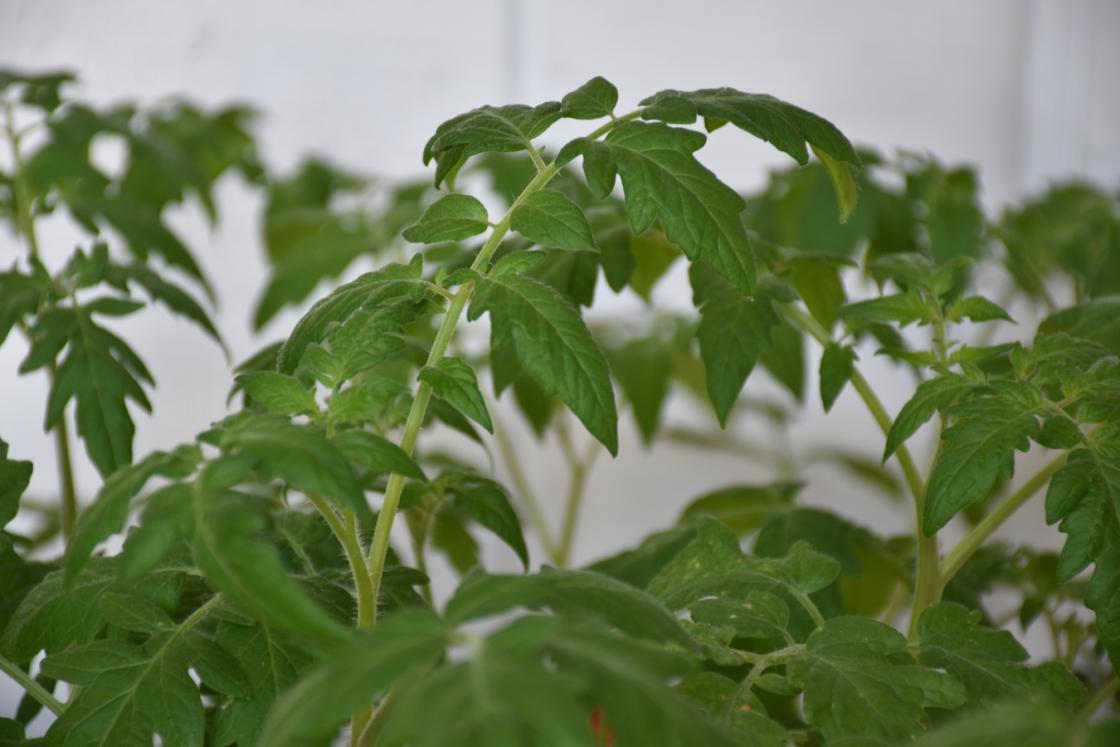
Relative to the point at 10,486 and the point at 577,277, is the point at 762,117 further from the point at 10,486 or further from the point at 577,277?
the point at 10,486

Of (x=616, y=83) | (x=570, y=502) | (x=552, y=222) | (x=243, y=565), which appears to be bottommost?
(x=570, y=502)

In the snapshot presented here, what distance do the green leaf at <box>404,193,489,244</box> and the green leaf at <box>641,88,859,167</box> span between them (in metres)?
0.08

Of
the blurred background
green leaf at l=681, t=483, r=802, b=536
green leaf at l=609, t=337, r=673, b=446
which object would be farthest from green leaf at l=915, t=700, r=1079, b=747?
the blurred background

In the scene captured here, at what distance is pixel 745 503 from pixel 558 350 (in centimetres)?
51

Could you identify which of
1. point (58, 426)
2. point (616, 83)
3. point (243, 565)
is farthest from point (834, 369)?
point (616, 83)

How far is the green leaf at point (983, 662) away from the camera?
1.42ft

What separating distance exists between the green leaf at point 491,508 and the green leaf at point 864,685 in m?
0.18

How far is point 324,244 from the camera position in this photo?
1082mm

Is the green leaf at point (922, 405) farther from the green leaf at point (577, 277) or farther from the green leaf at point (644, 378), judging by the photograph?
the green leaf at point (644, 378)

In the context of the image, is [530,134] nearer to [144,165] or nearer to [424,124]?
[144,165]

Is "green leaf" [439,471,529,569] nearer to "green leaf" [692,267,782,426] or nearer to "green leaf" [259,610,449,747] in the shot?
"green leaf" [692,267,782,426]

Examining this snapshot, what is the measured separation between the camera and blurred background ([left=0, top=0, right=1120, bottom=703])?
1.55 m

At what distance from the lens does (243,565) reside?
1.07 ft

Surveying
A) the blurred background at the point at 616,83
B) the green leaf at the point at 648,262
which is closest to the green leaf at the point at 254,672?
the green leaf at the point at 648,262
